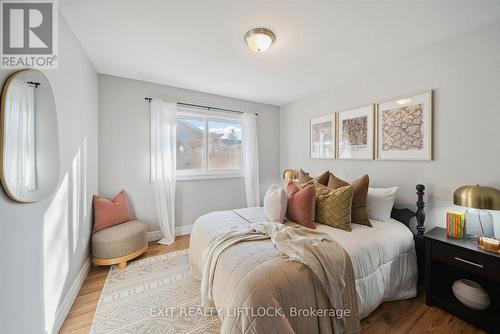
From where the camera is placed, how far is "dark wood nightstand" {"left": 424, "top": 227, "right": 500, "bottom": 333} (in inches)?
55.6

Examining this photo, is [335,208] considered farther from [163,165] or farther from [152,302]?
[163,165]

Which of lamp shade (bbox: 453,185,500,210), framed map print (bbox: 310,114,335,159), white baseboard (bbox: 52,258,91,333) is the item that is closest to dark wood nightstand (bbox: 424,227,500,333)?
lamp shade (bbox: 453,185,500,210)

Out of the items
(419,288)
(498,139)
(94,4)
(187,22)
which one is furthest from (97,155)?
(498,139)

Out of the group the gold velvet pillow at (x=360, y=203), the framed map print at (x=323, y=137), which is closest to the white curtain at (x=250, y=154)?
the framed map print at (x=323, y=137)

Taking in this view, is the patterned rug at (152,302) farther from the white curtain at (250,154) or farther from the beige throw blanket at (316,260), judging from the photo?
the white curtain at (250,154)

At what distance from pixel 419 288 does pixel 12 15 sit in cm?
382

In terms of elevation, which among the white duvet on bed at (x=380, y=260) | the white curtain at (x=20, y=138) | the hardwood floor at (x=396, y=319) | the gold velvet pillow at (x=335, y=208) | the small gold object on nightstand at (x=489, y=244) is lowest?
the hardwood floor at (x=396, y=319)

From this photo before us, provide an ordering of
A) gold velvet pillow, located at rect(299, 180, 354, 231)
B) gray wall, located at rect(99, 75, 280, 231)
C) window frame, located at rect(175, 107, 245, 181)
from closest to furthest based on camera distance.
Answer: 1. gold velvet pillow, located at rect(299, 180, 354, 231)
2. gray wall, located at rect(99, 75, 280, 231)
3. window frame, located at rect(175, 107, 245, 181)

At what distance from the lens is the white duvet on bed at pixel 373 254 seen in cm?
149

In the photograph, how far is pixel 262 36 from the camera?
68.4 inches

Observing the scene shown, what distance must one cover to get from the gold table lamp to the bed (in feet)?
1.12

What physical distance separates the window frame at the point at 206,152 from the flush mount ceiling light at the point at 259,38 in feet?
5.63

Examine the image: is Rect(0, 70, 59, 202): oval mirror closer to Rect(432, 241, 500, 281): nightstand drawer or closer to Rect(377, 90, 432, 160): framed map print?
Rect(432, 241, 500, 281): nightstand drawer

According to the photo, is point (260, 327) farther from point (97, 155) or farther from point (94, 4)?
point (97, 155)
